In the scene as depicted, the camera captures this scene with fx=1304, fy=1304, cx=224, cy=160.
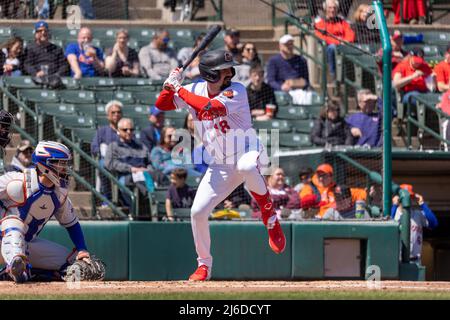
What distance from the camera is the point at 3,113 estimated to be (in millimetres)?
11133

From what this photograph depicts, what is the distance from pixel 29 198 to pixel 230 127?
69.5 inches

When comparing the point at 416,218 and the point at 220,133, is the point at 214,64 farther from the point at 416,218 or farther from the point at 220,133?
the point at 416,218

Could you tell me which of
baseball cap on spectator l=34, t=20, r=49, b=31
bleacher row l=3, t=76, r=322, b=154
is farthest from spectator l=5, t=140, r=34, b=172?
baseball cap on spectator l=34, t=20, r=49, b=31

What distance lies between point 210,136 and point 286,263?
3.25 metres

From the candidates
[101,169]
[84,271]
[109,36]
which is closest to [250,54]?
[109,36]

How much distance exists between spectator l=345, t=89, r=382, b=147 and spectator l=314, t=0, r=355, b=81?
1247mm

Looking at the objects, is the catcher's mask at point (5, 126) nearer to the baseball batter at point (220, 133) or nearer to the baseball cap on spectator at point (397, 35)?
the baseball batter at point (220, 133)

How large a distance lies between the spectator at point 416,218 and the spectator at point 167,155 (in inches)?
88.6

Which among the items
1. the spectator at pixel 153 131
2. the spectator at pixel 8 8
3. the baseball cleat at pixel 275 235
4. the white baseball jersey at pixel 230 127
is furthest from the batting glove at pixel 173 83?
the spectator at pixel 8 8

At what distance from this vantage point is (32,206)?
35.5ft

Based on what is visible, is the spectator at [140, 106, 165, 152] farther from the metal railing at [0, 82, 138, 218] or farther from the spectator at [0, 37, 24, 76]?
the spectator at [0, 37, 24, 76]

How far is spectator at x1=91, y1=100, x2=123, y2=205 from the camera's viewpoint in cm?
1395
